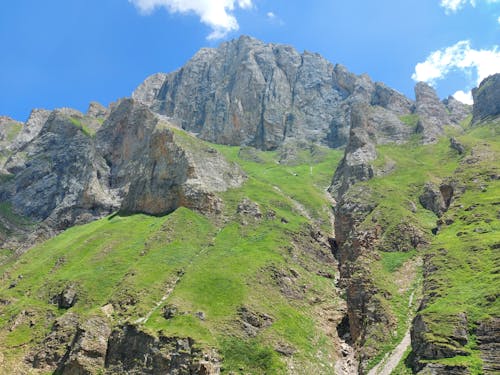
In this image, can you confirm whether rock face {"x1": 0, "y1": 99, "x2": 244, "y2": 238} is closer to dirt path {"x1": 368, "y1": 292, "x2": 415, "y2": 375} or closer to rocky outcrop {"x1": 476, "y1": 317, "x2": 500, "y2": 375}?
dirt path {"x1": 368, "y1": 292, "x2": 415, "y2": 375}

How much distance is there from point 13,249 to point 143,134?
60.9 metres

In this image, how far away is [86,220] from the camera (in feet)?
484

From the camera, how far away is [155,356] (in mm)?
66750

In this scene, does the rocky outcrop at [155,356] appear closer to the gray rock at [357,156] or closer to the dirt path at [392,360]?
the dirt path at [392,360]

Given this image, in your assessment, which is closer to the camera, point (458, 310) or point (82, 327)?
point (458, 310)

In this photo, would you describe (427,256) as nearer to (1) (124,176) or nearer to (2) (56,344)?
(2) (56,344)

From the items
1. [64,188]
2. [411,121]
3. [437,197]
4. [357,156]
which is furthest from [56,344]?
[411,121]

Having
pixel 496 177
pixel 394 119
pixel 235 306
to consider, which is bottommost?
pixel 235 306

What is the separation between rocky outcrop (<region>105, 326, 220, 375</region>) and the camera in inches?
2542

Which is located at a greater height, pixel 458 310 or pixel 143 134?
pixel 143 134

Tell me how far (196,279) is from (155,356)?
66.7ft

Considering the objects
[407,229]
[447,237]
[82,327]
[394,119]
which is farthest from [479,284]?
[394,119]

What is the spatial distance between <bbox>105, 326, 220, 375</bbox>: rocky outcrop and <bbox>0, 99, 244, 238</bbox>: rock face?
5081cm

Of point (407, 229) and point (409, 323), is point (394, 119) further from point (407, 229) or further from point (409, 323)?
point (409, 323)
